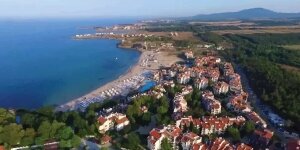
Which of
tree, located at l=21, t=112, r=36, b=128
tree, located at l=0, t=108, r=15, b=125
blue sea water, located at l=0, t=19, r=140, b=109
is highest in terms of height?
tree, located at l=0, t=108, r=15, b=125

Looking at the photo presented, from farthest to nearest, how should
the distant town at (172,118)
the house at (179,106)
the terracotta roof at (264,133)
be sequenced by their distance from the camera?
the house at (179,106) < the terracotta roof at (264,133) < the distant town at (172,118)

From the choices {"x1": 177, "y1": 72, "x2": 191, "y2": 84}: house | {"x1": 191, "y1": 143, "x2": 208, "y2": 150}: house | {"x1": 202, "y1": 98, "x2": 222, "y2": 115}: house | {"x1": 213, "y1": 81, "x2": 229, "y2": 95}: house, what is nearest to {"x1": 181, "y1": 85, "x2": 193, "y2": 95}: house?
{"x1": 213, "y1": 81, "x2": 229, "y2": 95}: house

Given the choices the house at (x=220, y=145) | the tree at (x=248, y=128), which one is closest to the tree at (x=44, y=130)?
the house at (x=220, y=145)

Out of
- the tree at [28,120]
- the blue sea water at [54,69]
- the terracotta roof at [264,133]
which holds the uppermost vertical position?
the tree at [28,120]

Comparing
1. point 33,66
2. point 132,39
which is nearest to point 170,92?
point 33,66

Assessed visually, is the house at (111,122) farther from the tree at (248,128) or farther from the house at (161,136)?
the tree at (248,128)

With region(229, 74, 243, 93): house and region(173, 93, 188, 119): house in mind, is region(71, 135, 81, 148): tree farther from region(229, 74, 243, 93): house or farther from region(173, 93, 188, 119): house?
region(229, 74, 243, 93): house

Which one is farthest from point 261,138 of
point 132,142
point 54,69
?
point 54,69
